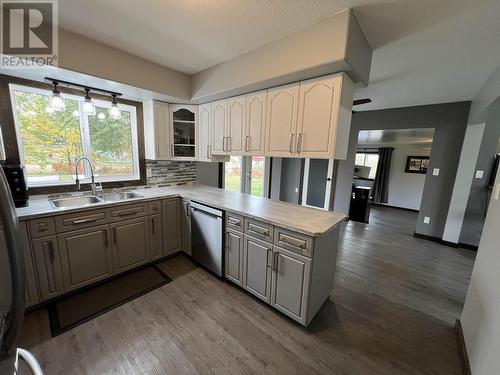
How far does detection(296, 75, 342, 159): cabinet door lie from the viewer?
1741mm

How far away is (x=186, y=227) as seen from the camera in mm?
2709

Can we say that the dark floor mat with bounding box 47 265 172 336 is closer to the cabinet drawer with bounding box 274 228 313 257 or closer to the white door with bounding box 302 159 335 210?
the cabinet drawer with bounding box 274 228 313 257

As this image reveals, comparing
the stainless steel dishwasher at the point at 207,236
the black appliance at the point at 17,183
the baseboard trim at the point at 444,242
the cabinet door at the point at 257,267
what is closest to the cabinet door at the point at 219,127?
the stainless steel dishwasher at the point at 207,236

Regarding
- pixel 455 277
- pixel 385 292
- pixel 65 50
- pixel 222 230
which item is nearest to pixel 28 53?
pixel 65 50

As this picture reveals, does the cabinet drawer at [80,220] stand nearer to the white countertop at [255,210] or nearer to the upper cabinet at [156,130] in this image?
the white countertop at [255,210]

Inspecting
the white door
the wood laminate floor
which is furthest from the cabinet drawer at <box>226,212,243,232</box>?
the white door

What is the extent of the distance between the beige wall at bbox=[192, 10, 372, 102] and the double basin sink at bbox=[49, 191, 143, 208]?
186 cm

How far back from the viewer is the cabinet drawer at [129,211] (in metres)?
2.21

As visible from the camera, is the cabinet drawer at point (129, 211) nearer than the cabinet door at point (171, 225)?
Yes

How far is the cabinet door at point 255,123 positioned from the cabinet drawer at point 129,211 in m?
1.44

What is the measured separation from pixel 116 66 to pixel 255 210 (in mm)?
2074

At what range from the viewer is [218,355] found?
4.91 ft

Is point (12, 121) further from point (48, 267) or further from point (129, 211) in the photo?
point (48, 267)

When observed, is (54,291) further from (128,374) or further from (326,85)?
(326,85)
